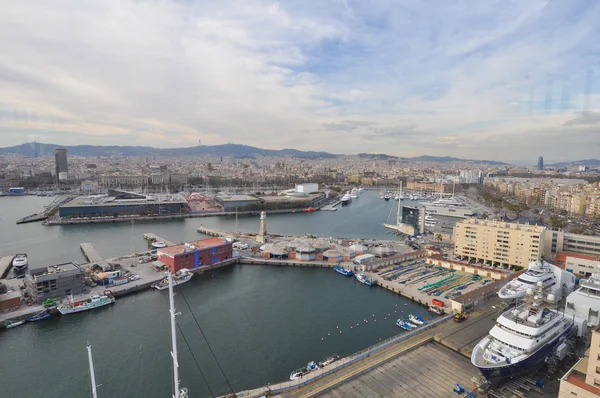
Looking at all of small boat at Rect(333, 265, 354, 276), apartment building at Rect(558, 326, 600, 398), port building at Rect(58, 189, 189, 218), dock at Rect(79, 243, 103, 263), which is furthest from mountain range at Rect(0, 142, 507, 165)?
apartment building at Rect(558, 326, 600, 398)

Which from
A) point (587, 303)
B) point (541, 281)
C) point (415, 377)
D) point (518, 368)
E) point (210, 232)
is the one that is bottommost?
point (210, 232)

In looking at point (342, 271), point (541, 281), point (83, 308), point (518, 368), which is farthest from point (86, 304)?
point (541, 281)

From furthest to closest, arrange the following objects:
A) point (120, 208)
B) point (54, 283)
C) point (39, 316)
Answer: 1. point (120, 208)
2. point (54, 283)
3. point (39, 316)

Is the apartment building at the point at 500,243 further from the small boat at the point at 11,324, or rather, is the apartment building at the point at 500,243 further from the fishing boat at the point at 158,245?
the small boat at the point at 11,324

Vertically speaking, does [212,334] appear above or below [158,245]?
below

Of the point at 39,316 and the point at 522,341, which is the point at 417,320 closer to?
the point at 522,341

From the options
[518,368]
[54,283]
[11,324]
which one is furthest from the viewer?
[54,283]

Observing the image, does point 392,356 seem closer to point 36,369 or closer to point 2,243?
point 36,369
